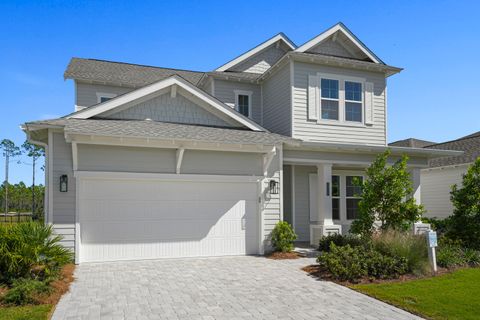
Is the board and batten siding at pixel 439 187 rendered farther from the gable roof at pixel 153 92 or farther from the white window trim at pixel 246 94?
the gable roof at pixel 153 92

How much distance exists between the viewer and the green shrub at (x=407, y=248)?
9.41 metres

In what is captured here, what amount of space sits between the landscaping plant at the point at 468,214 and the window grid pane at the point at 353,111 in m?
4.34

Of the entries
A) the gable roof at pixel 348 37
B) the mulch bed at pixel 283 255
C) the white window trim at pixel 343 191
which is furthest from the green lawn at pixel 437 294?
the gable roof at pixel 348 37

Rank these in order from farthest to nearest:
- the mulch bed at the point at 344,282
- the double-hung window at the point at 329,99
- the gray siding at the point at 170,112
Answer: the double-hung window at the point at 329,99 < the gray siding at the point at 170,112 < the mulch bed at the point at 344,282

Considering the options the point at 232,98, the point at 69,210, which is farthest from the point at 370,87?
the point at 69,210

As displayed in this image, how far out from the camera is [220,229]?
12.3m

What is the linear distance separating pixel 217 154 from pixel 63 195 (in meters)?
4.53

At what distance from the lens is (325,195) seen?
13.8 metres

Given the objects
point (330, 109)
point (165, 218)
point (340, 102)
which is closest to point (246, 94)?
point (330, 109)

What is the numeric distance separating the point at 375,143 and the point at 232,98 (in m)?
6.19

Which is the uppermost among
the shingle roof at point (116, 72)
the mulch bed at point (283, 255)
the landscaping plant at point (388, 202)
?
the shingle roof at point (116, 72)

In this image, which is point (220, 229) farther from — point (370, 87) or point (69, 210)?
point (370, 87)

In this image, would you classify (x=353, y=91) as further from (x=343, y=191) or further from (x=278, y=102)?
(x=343, y=191)

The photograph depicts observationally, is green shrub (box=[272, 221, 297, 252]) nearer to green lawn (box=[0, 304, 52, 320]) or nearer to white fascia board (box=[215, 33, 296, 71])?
green lawn (box=[0, 304, 52, 320])
